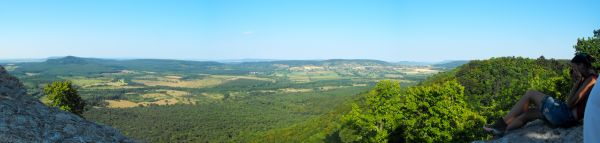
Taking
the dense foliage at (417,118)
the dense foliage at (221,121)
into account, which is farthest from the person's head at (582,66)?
the dense foliage at (221,121)

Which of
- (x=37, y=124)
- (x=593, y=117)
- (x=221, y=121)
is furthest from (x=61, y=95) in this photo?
(x=221, y=121)

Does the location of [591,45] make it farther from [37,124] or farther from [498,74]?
[37,124]

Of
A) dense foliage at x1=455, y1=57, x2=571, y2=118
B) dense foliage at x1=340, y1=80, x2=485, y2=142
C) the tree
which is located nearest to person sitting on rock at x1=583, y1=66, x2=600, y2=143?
dense foliage at x1=340, y1=80, x2=485, y2=142

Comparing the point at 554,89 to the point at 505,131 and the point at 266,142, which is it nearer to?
the point at 505,131

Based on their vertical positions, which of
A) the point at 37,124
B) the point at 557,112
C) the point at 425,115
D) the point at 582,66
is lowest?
the point at 425,115

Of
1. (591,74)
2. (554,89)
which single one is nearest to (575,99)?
(591,74)

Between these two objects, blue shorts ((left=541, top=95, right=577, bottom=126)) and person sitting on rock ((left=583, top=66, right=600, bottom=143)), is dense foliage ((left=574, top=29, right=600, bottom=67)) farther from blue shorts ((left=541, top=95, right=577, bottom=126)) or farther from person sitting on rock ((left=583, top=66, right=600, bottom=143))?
person sitting on rock ((left=583, top=66, right=600, bottom=143))

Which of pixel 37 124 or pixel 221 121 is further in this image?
pixel 221 121

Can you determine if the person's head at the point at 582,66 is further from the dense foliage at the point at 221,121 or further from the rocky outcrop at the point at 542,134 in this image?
the dense foliage at the point at 221,121
